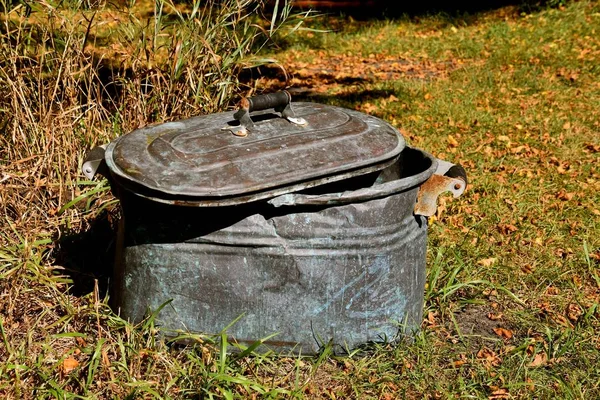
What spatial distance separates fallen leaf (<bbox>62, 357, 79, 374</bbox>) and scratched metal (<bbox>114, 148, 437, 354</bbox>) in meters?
0.24

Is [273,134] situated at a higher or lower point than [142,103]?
higher

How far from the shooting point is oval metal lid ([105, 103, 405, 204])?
8.34 ft

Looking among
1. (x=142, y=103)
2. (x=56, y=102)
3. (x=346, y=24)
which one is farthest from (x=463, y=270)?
(x=346, y=24)

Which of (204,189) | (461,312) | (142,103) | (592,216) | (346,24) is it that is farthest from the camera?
(346,24)

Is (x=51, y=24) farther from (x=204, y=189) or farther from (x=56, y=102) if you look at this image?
(x=204, y=189)

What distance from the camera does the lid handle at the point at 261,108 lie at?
9.28ft

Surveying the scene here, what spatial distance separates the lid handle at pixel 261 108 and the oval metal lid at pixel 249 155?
2 centimetres

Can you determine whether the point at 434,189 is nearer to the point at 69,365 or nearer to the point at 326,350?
the point at 326,350

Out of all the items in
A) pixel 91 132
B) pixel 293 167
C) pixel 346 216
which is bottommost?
pixel 91 132

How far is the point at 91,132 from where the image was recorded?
3.81 meters

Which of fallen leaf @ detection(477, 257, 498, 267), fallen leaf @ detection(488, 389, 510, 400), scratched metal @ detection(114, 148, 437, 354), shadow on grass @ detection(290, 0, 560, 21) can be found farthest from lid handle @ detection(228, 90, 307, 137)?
shadow on grass @ detection(290, 0, 560, 21)

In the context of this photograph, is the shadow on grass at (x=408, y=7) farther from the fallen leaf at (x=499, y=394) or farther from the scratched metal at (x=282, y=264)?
the fallen leaf at (x=499, y=394)

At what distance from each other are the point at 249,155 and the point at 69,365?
3.29 ft

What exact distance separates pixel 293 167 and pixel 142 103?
60.5 inches
